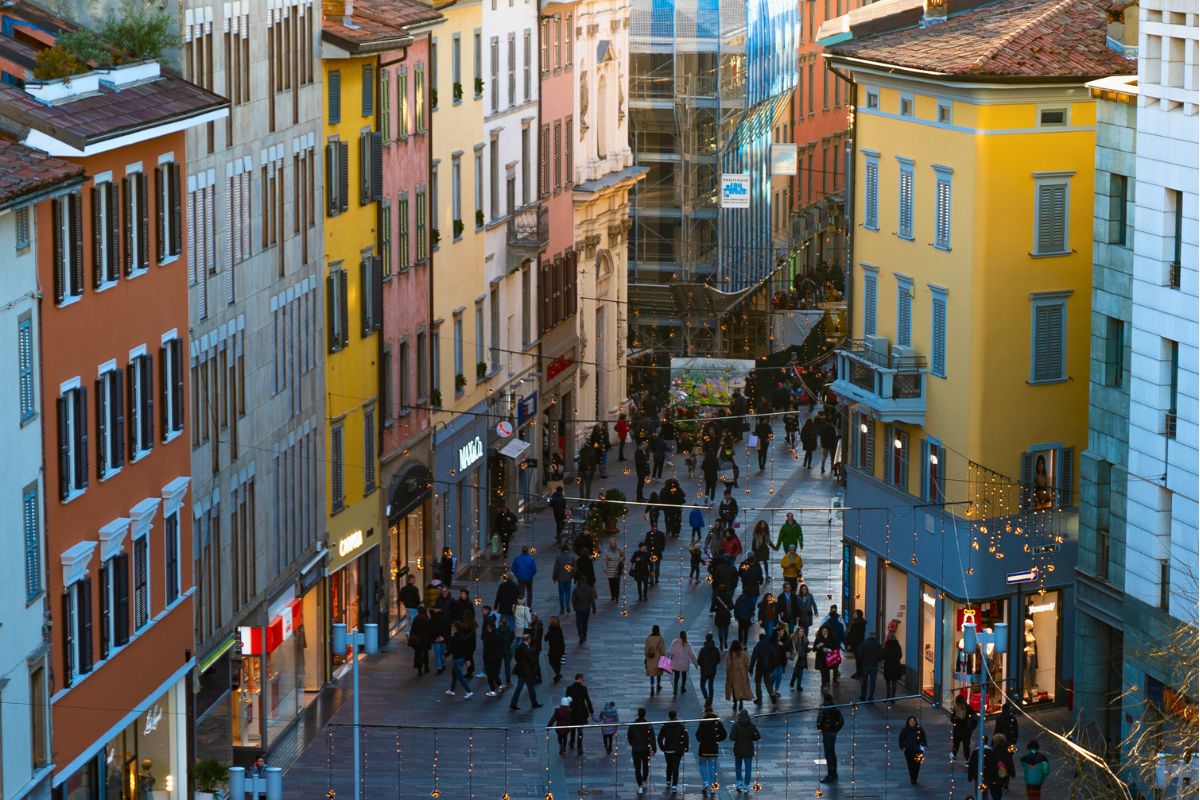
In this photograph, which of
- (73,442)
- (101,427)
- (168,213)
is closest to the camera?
(73,442)

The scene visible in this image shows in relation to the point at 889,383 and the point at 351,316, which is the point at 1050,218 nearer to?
the point at 889,383

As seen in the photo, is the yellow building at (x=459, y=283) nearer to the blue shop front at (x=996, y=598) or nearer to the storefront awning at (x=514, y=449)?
the storefront awning at (x=514, y=449)

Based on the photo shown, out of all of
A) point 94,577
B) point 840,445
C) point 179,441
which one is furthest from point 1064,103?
point 840,445

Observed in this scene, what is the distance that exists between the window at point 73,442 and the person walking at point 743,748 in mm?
11936

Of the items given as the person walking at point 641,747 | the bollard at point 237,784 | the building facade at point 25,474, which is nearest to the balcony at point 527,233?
the person walking at point 641,747

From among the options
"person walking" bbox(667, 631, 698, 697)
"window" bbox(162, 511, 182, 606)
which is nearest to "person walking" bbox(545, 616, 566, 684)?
"person walking" bbox(667, 631, 698, 697)

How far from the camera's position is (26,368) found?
116ft

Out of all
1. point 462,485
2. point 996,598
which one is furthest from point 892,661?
point 462,485

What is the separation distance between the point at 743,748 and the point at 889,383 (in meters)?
11.8

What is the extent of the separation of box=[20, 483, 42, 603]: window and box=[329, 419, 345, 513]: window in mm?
18053

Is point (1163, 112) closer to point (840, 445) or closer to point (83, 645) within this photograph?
point (83, 645)

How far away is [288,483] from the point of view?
50.6 meters

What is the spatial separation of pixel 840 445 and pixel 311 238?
28523 mm

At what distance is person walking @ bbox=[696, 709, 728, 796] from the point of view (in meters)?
44.4
